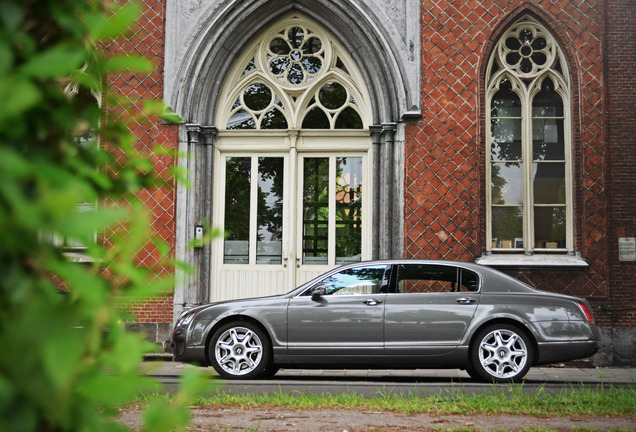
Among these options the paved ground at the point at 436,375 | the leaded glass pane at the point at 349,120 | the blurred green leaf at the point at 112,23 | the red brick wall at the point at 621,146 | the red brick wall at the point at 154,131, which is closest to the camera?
the blurred green leaf at the point at 112,23

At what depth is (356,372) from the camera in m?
10.1

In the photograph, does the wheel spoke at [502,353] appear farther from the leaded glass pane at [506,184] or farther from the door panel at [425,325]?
the leaded glass pane at [506,184]

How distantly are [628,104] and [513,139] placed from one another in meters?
2.08

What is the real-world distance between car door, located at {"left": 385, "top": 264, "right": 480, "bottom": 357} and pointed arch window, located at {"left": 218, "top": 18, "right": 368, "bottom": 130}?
526 centimetres

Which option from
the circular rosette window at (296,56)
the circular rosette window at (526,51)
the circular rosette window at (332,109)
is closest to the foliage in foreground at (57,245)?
the circular rosette window at (332,109)

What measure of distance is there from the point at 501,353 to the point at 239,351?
332cm

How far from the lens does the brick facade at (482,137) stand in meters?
12.1

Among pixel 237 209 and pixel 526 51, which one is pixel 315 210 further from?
pixel 526 51

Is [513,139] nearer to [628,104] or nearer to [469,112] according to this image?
[469,112]

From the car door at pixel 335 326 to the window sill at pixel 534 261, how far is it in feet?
13.2

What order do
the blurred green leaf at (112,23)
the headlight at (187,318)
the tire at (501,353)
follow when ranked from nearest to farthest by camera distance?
the blurred green leaf at (112,23) < the tire at (501,353) < the headlight at (187,318)

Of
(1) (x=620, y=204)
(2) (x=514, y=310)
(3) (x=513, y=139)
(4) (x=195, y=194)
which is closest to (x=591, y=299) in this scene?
(1) (x=620, y=204)

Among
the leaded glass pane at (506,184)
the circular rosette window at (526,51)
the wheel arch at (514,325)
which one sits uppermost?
the circular rosette window at (526,51)

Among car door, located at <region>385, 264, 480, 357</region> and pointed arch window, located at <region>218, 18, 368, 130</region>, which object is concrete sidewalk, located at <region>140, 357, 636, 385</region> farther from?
pointed arch window, located at <region>218, 18, 368, 130</region>
